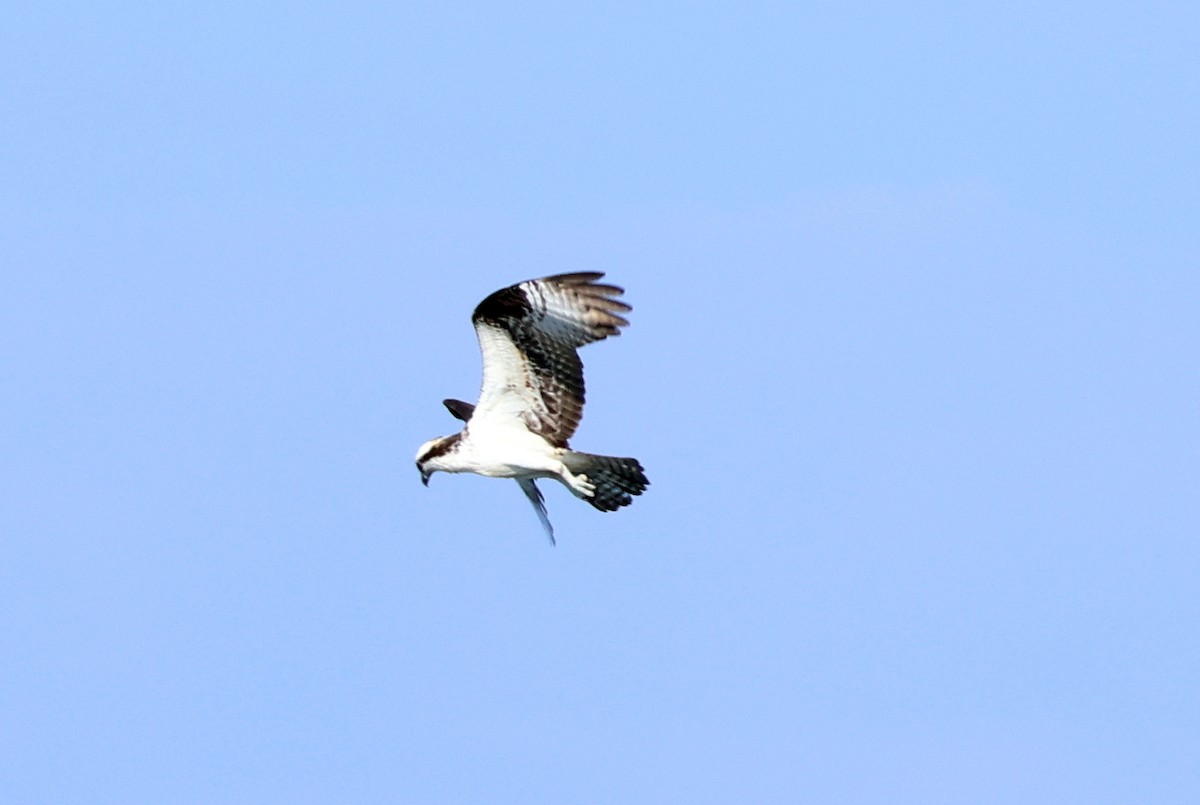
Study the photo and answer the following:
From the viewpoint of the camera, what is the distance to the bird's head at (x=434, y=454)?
25.7 metres

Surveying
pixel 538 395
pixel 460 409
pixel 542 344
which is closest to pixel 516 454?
pixel 538 395

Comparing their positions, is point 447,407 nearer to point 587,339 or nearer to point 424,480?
point 424,480

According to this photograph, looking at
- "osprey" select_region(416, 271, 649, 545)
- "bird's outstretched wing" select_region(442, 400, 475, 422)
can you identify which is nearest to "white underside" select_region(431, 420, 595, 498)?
"osprey" select_region(416, 271, 649, 545)

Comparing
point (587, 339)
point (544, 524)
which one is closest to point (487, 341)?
point (587, 339)

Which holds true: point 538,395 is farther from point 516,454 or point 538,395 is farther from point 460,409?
point 460,409

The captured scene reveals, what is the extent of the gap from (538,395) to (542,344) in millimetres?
657

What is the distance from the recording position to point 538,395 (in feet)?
82.5

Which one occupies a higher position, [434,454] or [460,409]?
[460,409]

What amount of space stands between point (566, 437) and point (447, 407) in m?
2.64

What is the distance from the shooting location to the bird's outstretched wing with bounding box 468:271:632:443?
24188mm

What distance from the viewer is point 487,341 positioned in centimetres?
2473

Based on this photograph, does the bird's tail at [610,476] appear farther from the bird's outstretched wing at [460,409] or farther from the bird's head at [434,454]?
the bird's outstretched wing at [460,409]

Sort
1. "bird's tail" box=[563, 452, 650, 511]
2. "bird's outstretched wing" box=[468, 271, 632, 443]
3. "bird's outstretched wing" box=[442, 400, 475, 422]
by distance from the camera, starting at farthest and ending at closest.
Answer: "bird's outstretched wing" box=[442, 400, 475, 422], "bird's tail" box=[563, 452, 650, 511], "bird's outstretched wing" box=[468, 271, 632, 443]

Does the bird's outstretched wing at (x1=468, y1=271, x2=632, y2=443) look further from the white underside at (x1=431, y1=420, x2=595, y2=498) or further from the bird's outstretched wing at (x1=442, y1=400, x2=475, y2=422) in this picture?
the bird's outstretched wing at (x1=442, y1=400, x2=475, y2=422)
